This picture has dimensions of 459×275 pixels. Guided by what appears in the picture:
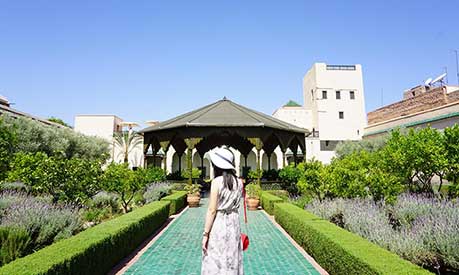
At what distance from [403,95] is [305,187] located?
35832 millimetres

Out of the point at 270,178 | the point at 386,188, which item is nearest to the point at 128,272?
the point at 386,188

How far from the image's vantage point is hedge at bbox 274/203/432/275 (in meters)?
3.51

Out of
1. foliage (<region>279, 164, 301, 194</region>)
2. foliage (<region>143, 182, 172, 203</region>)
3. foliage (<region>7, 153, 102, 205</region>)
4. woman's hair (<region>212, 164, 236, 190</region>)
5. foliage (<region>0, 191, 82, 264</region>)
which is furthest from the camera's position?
foliage (<region>279, 164, 301, 194</region>)

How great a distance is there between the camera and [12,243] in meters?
5.07

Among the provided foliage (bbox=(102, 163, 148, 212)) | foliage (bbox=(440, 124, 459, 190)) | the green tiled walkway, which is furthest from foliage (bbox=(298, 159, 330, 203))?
foliage (bbox=(102, 163, 148, 212))

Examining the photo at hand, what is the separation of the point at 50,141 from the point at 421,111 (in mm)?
33947

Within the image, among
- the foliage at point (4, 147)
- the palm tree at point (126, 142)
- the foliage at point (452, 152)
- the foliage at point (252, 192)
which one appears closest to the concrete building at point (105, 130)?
the palm tree at point (126, 142)

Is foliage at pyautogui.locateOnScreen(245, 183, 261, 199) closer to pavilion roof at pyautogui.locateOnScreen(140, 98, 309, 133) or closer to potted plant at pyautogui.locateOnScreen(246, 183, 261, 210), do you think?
potted plant at pyautogui.locateOnScreen(246, 183, 261, 210)

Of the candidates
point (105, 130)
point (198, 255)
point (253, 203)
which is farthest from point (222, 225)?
point (105, 130)

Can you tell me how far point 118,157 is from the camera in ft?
125

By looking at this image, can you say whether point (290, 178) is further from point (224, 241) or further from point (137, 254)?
point (224, 241)

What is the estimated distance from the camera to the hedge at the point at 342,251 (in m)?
3.51

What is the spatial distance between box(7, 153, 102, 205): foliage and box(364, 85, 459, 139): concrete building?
1924cm

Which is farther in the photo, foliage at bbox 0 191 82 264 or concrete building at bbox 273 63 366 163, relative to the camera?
concrete building at bbox 273 63 366 163
